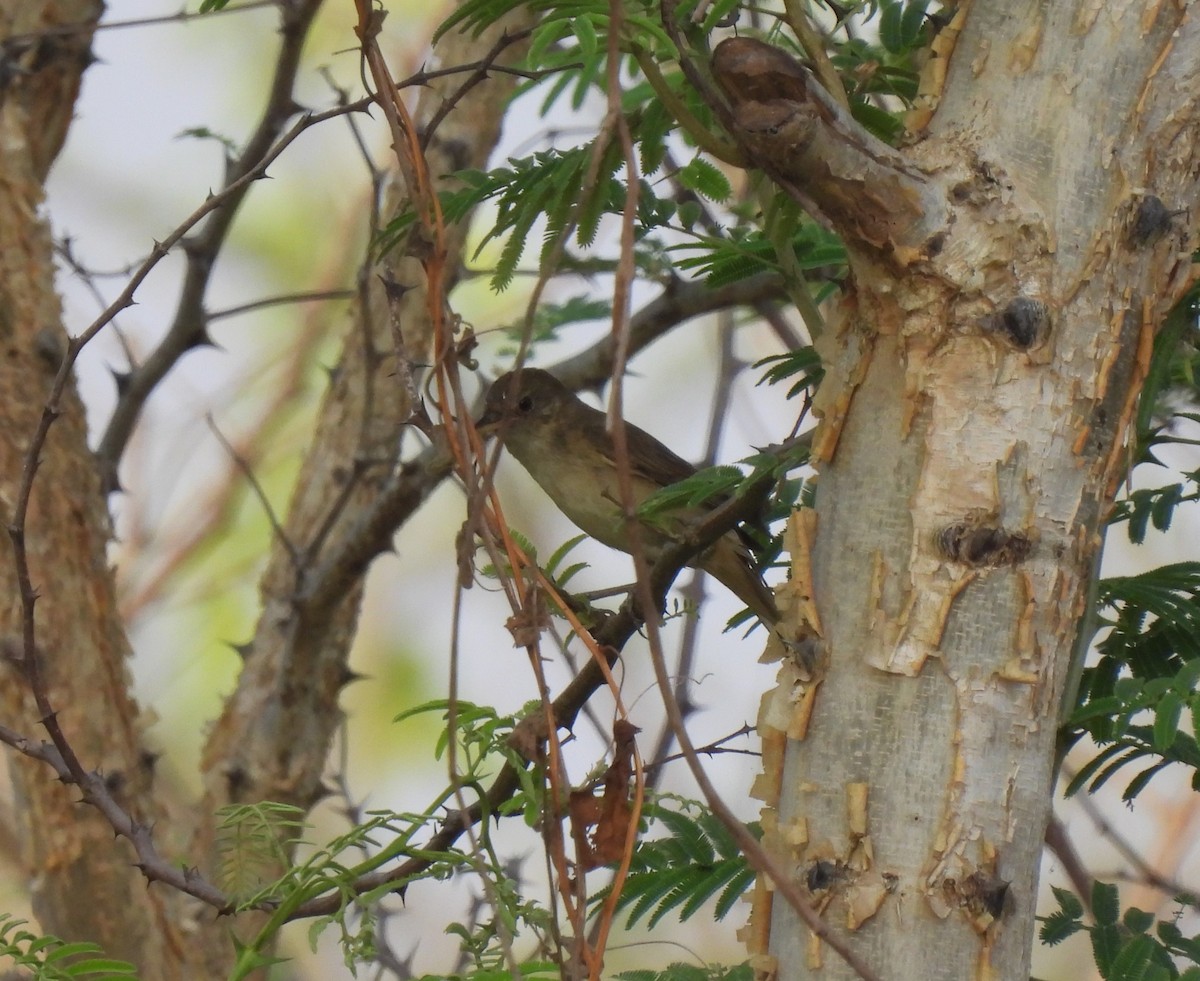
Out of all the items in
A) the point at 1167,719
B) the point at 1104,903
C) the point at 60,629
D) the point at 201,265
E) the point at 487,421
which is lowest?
the point at 1104,903

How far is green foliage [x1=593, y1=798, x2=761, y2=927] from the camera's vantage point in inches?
84.1

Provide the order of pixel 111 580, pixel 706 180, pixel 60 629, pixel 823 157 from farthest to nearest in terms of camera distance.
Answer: pixel 111 580
pixel 60 629
pixel 706 180
pixel 823 157

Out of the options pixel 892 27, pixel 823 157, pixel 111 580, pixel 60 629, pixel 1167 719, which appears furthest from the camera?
pixel 111 580

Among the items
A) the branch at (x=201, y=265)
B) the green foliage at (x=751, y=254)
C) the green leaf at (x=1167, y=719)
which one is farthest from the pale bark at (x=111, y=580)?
the green leaf at (x=1167, y=719)

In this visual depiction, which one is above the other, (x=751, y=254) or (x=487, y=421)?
(x=487, y=421)

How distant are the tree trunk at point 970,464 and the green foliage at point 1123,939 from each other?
483 millimetres

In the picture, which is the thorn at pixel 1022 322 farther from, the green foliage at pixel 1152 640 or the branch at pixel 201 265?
the branch at pixel 201 265

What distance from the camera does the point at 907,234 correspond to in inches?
65.2

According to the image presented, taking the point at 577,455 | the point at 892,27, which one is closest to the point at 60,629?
the point at 577,455

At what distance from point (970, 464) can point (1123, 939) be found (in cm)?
93

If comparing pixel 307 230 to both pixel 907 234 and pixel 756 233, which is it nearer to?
pixel 756 233

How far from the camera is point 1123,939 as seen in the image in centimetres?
215

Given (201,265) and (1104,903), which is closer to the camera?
(1104,903)

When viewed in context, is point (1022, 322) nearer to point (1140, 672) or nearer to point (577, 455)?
point (1140, 672)
